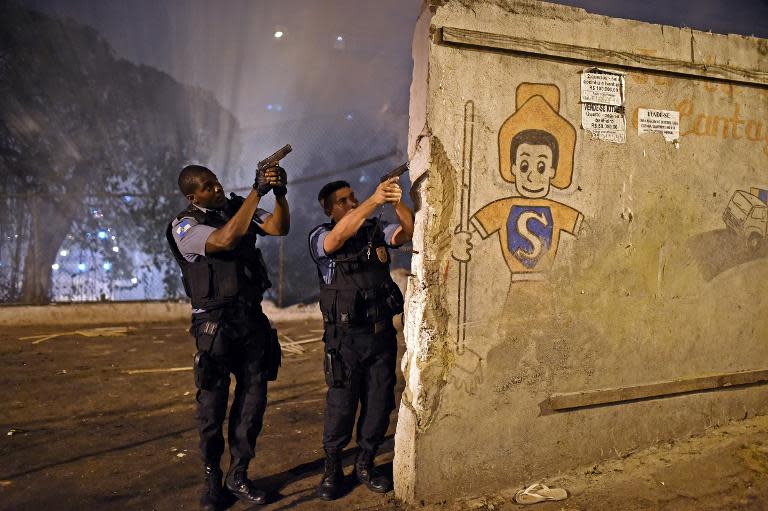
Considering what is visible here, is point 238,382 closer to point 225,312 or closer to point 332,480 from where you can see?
point 225,312

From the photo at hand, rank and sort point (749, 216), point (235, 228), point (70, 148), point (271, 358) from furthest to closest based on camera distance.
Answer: point (70, 148) → point (749, 216) → point (271, 358) → point (235, 228)

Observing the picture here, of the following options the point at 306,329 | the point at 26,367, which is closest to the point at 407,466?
the point at 26,367

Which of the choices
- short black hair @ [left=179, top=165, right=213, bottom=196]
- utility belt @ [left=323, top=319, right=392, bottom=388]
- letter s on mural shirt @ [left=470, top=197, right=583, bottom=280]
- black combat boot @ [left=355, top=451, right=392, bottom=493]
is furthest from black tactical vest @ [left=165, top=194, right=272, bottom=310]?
letter s on mural shirt @ [left=470, top=197, right=583, bottom=280]

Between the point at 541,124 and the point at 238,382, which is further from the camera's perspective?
the point at 238,382

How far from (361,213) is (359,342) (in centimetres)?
78

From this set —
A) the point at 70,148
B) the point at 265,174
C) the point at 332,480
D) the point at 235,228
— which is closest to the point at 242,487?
the point at 332,480

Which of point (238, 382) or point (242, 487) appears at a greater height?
point (238, 382)

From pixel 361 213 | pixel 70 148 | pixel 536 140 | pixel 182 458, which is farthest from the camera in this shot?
pixel 70 148

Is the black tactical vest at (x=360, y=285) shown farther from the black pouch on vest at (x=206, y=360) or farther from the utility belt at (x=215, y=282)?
the black pouch on vest at (x=206, y=360)

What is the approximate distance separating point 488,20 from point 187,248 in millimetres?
2048

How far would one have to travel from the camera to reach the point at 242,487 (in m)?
2.94

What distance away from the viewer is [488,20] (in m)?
2.71

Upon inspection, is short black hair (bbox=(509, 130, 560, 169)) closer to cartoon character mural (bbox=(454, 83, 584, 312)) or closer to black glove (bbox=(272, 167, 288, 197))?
cartoon character mural (bbox=(454, 83, 584, 312))

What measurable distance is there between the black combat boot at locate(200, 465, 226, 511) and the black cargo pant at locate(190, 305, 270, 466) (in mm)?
51
